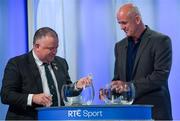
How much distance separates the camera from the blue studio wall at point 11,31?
405cm

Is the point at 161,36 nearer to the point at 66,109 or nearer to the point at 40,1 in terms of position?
the point at 66,109

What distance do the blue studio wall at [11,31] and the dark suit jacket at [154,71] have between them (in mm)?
1373

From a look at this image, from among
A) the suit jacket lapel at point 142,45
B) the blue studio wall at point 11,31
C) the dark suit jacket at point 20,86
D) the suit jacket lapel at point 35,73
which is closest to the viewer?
the dark suit jacket at point 20,86

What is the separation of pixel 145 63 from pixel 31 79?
78 cm

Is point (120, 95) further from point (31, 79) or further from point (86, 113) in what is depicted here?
point (31, 79)

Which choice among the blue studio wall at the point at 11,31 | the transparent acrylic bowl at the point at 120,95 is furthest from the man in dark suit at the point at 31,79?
the blue studio wall at the point at 11,31

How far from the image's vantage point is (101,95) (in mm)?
2328

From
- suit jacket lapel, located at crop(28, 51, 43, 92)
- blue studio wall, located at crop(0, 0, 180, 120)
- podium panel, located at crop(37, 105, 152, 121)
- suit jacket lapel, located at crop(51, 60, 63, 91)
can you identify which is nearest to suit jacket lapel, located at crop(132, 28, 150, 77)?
suit jacket lapel, located at crop(51, 60, 63, 91)

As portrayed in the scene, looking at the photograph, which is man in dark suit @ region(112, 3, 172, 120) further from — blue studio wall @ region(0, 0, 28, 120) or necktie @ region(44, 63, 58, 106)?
blue studio wall @ region(0, 0, 28, 120)

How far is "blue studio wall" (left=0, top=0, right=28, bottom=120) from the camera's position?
4.05 meters

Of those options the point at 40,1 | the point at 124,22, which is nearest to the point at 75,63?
the point at 40,1

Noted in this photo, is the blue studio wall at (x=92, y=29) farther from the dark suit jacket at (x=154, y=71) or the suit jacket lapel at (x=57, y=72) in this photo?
the suit jacket lapel at (x=57, y=72)

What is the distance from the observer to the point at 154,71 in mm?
2898

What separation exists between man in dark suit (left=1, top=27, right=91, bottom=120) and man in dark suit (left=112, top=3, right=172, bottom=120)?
1.62 ft
